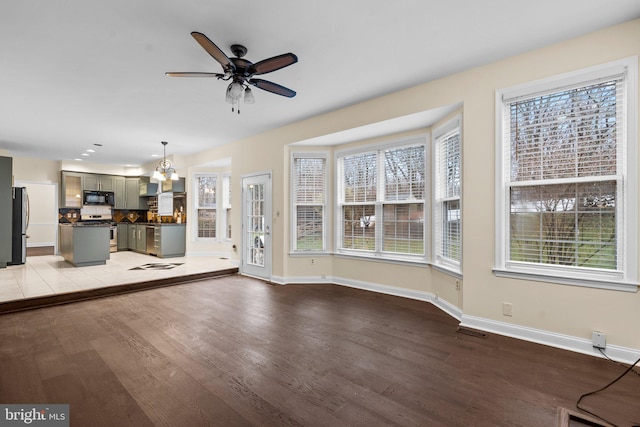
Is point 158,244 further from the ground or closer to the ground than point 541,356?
further from the ground

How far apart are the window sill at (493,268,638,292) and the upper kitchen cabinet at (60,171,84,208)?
10.4 m

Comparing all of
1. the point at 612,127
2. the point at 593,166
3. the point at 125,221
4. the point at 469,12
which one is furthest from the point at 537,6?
the point at 125,221

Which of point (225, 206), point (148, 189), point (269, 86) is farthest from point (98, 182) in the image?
point (269, 86)

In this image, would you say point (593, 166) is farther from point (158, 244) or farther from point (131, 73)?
point (158, 244)

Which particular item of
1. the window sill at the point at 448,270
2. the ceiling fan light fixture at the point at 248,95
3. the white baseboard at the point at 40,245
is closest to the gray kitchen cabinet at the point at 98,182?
the white baseboard at the point at 40,245

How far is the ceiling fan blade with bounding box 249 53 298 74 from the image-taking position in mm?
2342

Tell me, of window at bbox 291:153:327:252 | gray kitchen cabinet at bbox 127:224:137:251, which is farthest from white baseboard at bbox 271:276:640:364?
gray kitchen cabinet at bbox 127:224:137:251

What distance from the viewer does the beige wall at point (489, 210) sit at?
2.55 metres

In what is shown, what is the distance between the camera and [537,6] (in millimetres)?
2264

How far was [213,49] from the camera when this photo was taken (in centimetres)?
222

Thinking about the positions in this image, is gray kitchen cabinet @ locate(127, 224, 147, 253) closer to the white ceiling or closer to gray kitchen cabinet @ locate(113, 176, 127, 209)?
gray kitchen cabinet @ locate(113, 176, 127, 209)

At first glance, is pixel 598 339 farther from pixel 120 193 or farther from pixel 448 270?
pixel 120 193

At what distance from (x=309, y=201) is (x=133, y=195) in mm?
6863

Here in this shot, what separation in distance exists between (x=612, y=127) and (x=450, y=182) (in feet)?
5.19
